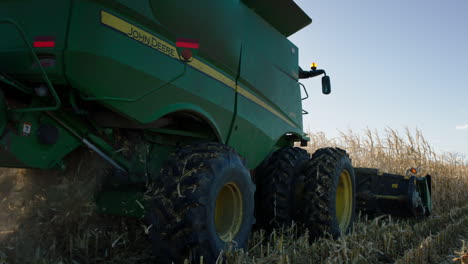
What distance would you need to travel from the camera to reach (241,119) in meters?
3.30

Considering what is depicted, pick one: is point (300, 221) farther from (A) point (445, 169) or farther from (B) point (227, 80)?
(A) point (445, 169)

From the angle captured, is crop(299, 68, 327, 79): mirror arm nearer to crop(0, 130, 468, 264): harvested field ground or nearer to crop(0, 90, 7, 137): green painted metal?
crop(0, 130, 468, 264): harvested field ground

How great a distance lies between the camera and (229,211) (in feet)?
9.09

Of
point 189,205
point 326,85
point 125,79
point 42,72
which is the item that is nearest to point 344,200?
point 326,85

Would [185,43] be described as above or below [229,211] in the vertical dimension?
above

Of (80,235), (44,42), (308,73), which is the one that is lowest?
(80,235)

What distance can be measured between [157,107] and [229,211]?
3.03 ft

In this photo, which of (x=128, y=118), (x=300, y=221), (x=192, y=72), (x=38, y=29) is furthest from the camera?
(x=300, y=221)

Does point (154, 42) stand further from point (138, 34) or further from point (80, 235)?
point (80, 235)

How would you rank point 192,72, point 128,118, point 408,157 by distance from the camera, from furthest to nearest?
point 408,157 < point 192,72 < point 128,118

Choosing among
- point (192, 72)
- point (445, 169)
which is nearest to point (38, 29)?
point (192, 72)

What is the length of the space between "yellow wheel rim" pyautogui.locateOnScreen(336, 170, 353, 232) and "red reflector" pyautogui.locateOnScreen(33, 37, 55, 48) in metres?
3.33

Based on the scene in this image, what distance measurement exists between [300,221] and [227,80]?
1639 mm

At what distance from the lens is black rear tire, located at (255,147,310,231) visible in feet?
12.2
